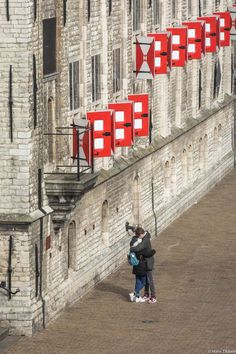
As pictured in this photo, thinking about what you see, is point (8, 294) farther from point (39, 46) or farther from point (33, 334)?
point (39, 46)

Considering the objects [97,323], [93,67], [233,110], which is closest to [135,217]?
[93,67]

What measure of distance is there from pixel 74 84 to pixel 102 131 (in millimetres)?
1480

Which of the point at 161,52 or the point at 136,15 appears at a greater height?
the point at 136,15

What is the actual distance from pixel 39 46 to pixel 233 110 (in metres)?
33.9

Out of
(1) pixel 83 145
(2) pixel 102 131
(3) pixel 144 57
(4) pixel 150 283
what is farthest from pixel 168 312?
(3) pixel 144 57

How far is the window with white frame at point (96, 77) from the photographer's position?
5300 cm

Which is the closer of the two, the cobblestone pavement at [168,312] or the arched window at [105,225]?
the cobblestone pavement at [168,312]

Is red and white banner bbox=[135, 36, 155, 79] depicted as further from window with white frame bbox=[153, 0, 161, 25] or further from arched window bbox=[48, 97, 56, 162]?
arched window bbox=[48, 97, 56, 162]

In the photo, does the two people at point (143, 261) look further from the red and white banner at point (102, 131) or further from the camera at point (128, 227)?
the red and white banner at point (102, 131)

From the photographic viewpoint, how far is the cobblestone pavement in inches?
1766

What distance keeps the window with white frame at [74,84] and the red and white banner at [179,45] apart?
1109cm

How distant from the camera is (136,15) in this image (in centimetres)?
5900

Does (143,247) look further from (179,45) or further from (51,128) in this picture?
(179,45)

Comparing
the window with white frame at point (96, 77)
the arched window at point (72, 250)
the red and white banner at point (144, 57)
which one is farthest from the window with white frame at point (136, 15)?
the arched window at point (72, 250)
